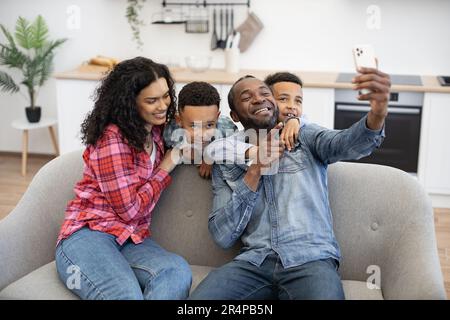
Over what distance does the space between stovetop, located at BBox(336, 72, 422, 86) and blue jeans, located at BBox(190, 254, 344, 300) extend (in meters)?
2.47

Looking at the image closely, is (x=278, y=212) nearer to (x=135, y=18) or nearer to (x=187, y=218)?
(x=187, y=218)

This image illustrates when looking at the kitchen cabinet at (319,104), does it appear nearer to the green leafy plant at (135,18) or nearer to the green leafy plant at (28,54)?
the green leafy plant at (135,18)

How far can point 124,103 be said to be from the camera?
6.93 feet

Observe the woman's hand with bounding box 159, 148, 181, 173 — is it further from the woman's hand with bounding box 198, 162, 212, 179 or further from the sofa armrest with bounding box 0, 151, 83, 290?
the sofa armrest with bounding box 0, 151, 83, 290

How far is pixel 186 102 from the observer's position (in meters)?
2.21

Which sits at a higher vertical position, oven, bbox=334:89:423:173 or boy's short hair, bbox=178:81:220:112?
boy's short hair, bbox=178:81:220:112

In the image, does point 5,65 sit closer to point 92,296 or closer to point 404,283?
point 92,296

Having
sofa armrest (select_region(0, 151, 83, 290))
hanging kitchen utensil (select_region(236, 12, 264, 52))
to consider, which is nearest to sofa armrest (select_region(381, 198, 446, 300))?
sofa armrest (select_region(0, 151, 83, 290))

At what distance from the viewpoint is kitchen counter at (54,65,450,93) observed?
4084 millimetres

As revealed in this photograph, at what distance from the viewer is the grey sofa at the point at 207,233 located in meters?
2.01

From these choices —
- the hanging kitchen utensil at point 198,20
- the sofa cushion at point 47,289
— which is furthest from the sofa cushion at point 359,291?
the hanging kitchen utensil at point 198,20

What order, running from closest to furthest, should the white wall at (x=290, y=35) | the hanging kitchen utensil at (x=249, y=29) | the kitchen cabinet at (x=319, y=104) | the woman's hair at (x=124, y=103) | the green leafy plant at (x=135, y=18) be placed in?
the woman's hair at (x=124, y=103)
the kitchen cabinet at (x=319, y=104)
the white wall at (x=290, y=35)
the hanging kitchen utensil at (x=249, y=29)
the green leafy plant at (x=135, y=18)

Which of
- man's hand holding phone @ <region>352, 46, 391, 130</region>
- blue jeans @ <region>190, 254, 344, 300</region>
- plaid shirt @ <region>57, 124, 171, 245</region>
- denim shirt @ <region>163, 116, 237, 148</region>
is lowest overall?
blue jeans @ <region>190, 254, 344, 300</region>

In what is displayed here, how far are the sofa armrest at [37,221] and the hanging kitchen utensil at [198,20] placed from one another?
2.53 metres
